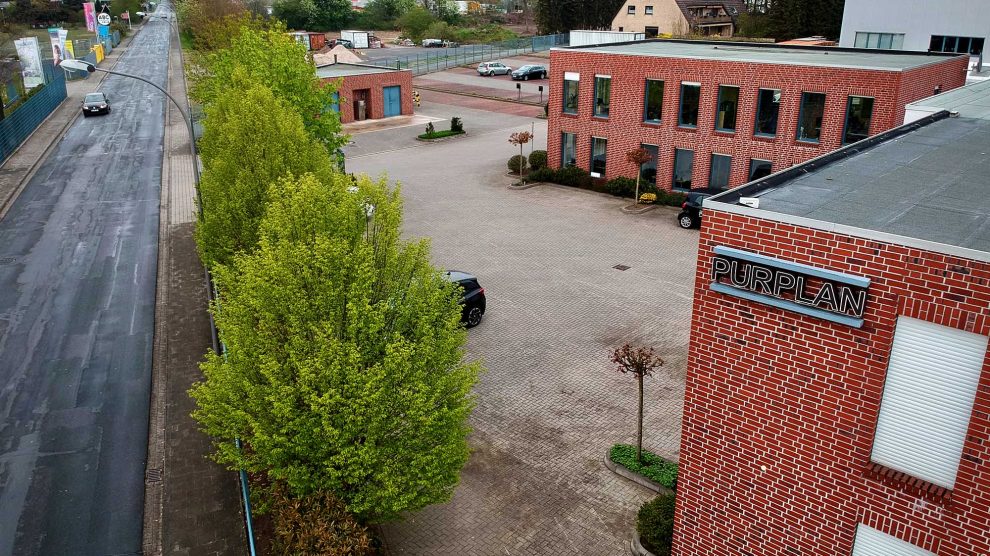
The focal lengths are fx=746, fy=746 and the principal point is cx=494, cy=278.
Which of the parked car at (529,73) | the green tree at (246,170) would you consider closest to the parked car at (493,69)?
the parked car at (529,73)

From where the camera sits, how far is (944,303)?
7.96 m

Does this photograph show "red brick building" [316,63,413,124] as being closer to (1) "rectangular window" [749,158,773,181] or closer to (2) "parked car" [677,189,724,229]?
(2) "parked car" [677,189,724,229]

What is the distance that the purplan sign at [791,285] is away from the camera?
854 centimetres

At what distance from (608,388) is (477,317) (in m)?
5.08

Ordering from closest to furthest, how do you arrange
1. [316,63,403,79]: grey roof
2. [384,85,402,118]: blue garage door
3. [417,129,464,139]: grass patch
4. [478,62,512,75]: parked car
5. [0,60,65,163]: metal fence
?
1. [0,60,65,163]: metal fence
2. [417,129,464,139]: grass patch
3. [316,63,403,79]: grey roof
4. [384,85,402,118]: blue garage door
5. [478,62,512,75]: parked car

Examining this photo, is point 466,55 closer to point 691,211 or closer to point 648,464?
point 691,211

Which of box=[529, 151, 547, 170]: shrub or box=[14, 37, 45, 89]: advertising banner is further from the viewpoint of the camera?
box=[14, 37, 45, 89]: advertising banner

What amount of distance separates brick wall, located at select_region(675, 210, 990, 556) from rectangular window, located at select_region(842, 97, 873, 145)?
71.9 ft

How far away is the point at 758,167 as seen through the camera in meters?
31.3

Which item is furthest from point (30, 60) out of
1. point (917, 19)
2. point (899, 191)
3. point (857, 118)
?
point (899, 191)

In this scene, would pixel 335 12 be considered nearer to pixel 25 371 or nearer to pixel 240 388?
pixel 25 371

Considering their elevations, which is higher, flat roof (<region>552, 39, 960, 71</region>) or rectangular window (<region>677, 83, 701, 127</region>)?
flat roof (<region>552, 39, 960, 71</region>)

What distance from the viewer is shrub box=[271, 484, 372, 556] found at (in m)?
10.7

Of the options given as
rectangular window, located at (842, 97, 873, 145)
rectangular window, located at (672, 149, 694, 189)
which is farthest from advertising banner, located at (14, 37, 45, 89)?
rectangular window, located at (842, 97, 873, 145)
